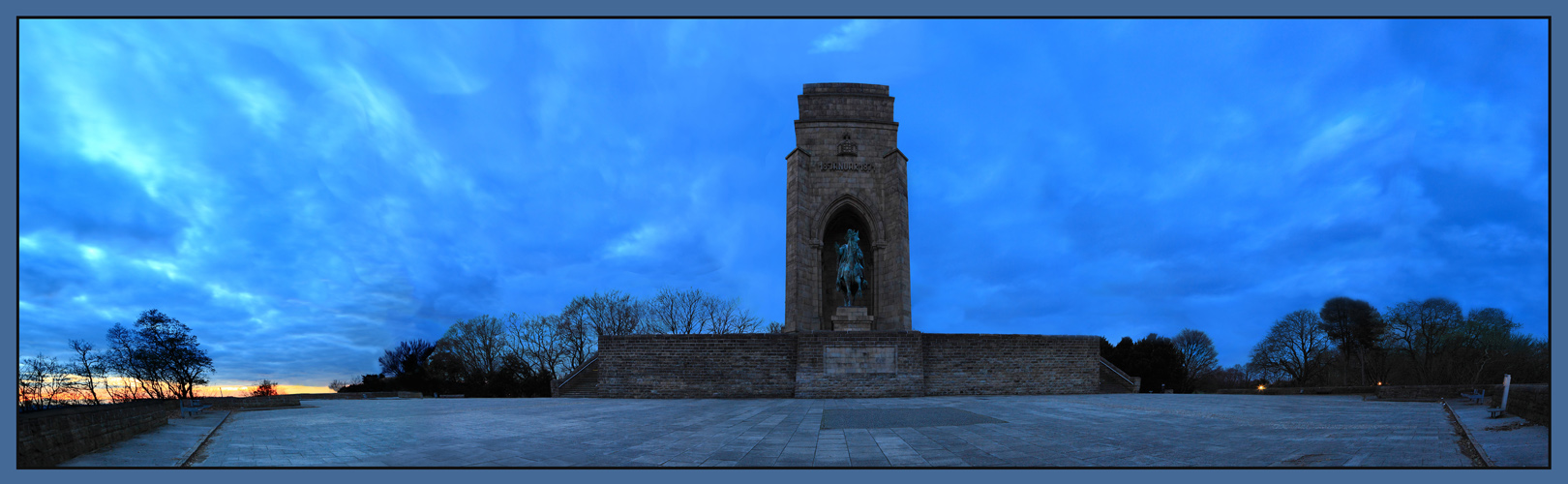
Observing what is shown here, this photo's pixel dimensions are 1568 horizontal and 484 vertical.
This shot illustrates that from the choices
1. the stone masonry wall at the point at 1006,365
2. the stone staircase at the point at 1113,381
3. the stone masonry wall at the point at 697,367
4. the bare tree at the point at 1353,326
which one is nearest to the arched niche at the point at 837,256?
the stone masonry wall at the point at 1006,365

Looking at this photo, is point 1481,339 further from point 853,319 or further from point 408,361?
point 408,361

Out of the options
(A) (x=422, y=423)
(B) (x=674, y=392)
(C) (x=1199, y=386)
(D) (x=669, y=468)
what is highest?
(D) (x=669, y=468)

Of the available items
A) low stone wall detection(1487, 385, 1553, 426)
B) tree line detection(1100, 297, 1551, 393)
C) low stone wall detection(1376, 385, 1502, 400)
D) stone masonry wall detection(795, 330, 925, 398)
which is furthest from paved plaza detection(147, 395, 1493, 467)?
tree line detection(1100, 297, 1551, 393)

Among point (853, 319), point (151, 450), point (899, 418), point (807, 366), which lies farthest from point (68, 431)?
point (853, 319)

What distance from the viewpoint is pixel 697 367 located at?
18.7m

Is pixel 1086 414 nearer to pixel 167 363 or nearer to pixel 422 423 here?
pixel 422 423

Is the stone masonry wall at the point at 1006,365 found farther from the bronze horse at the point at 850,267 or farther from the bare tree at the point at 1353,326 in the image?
the bare tree at the point at 1353,326

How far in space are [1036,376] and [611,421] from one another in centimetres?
1448

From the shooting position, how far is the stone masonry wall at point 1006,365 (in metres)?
19.1

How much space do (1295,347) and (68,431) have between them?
164 feet

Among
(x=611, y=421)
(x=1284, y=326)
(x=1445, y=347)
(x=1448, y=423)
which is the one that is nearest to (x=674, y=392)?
(x=611, y=421)

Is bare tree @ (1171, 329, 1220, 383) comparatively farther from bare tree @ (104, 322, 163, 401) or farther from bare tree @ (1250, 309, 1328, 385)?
bare tree @ (104, 322, 163, 401)

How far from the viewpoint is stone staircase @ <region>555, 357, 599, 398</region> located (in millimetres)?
20281

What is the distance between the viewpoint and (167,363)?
575 inches
